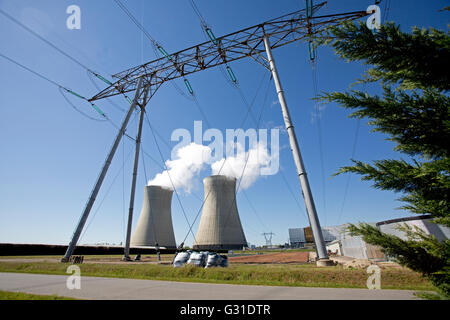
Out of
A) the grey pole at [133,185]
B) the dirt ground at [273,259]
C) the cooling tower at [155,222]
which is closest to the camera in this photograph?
the dirt ground at [273,259]

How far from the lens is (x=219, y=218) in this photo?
34.4 metres

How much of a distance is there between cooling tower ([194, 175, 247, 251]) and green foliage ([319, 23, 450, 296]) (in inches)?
1302

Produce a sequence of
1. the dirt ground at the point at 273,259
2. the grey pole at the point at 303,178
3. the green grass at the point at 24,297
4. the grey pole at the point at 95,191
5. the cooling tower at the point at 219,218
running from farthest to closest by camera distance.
Result: the cooling tower at the point at 219,218 < the dirt ground at the point at 273,259 < the grey pole at the point at 95,191 < the grey pole at the point at 303,178 < the green grass at the point at 24,297

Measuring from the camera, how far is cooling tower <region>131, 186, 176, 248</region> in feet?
122

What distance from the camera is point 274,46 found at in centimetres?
1274

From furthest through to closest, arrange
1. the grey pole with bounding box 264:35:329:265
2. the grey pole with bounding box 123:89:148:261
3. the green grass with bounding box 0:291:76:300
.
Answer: the grey pole with bounding box 123:89:148:261 → the grey pole with bounding box 264:35:329:265 → the green grass with bounding box 0:291:76:300

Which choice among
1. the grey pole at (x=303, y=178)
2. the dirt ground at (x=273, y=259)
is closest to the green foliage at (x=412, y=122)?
the grey pole at (x=303, y=178)

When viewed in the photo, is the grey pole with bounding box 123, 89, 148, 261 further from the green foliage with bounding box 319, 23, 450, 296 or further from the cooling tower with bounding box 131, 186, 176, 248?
the cooling tower with bounding box 131, 186, 176, 248

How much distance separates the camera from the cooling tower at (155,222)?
1463 inches

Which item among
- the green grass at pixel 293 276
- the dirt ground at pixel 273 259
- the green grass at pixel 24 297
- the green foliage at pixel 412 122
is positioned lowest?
the dirt ground at pixel 273 259

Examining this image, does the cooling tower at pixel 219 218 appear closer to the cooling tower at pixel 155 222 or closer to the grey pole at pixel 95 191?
the cooling tower at pixel 155 222

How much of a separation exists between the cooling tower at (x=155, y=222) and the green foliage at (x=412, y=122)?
130 ft

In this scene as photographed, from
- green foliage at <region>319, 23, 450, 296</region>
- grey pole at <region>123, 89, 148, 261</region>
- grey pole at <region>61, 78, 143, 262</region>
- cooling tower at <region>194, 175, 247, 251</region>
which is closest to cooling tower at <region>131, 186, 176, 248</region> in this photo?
cooling tower at <region>194, 175, 247, 251</region>

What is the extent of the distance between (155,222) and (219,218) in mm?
12357
